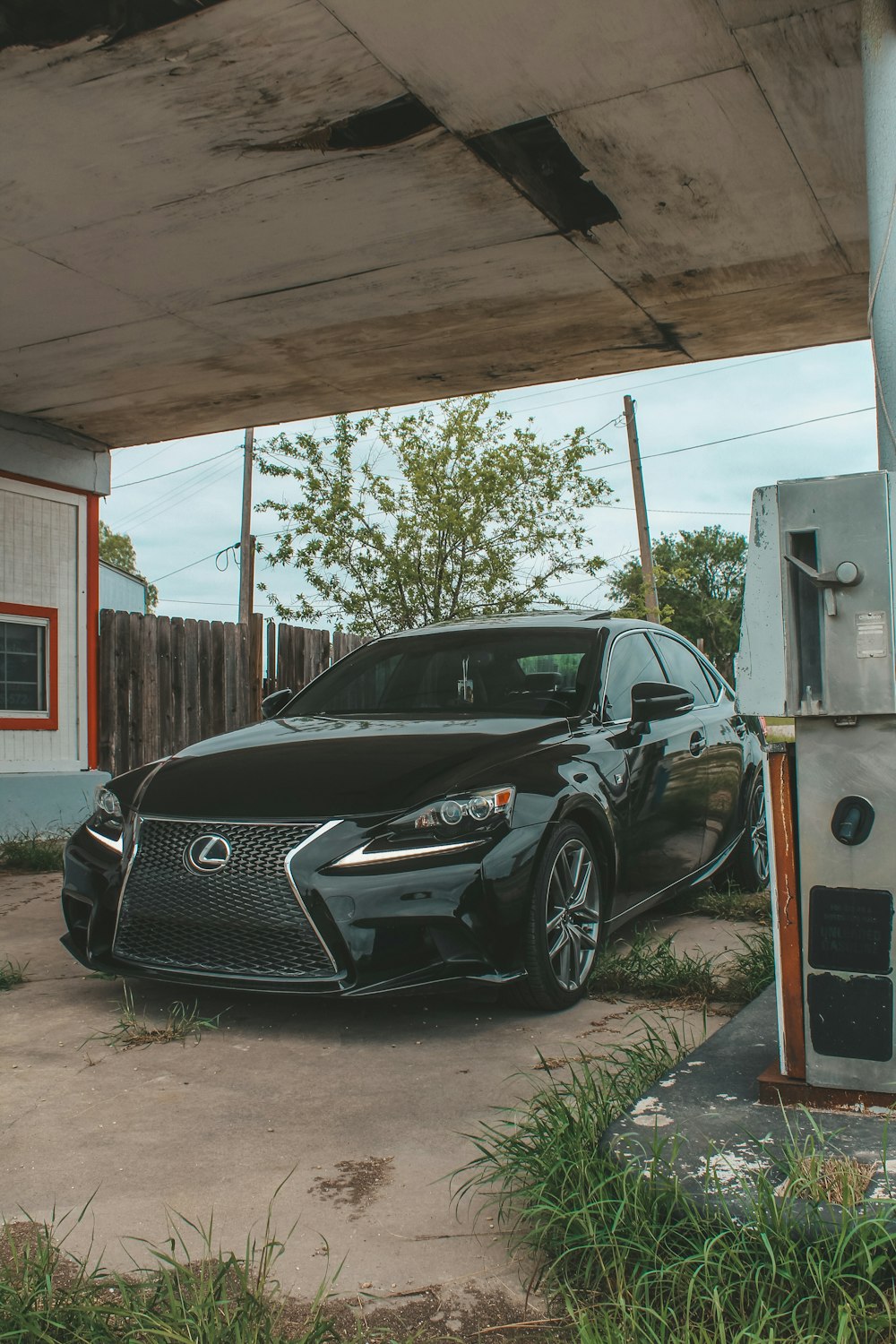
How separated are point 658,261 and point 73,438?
5338 millimetres

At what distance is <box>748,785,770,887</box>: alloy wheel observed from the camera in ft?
21.4

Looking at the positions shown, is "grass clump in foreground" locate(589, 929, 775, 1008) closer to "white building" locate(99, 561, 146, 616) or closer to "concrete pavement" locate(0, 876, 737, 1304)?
"concrete pavement" locate(0, 876, 737, 1304)

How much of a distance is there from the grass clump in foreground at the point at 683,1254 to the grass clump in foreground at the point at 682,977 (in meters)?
1.81

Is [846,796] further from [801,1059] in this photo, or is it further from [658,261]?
[658,261]

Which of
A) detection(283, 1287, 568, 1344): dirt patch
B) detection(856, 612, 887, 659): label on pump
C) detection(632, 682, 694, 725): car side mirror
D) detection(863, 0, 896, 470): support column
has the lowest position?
detection(283, 1287, 568, 1344): dirt patch

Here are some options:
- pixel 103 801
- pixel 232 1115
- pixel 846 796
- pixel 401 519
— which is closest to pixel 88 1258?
pixel 232 1115

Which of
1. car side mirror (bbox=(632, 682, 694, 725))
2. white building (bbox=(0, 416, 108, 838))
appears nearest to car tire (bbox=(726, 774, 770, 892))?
car side mirror (bbox=(632, 682, 694, 725))

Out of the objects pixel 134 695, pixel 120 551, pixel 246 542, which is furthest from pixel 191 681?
pixel 120 551

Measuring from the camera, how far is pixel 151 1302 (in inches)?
84.1

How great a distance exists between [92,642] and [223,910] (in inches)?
254

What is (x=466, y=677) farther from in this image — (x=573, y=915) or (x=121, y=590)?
(x=121, y=590)

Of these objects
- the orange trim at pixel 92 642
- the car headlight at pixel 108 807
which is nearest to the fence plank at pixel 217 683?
the orange trim at pixel 92 642

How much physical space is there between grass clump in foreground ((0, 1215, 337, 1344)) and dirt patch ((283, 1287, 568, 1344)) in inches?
1.6

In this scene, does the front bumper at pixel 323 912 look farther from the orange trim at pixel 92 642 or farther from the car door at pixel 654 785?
the orange trim at pixel 92 642
